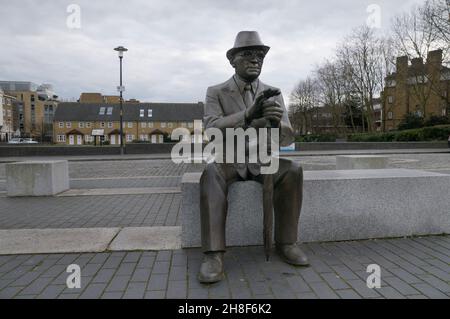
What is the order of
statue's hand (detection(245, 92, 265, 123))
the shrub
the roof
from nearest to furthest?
statue's hand (detection(245, 92, 265, 123)) → the shrub → the roof

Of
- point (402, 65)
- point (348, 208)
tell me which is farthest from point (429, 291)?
point (402, 65)

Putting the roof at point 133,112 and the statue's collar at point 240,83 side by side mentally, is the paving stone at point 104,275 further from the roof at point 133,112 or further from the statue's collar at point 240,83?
the roof at point 133,112

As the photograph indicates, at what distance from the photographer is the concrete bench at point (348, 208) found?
155 inches

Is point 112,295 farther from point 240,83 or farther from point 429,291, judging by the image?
point 429,291

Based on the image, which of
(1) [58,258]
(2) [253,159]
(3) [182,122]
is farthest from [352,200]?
(3) [182,122]

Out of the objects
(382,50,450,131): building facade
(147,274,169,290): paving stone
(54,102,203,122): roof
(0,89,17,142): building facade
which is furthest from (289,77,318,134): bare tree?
(0,89,17,142): building facade

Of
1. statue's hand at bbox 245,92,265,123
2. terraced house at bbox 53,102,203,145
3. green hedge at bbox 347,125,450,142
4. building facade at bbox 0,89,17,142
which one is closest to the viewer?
statue's hand at bbox 245,92,265,123

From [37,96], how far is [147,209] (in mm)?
112064

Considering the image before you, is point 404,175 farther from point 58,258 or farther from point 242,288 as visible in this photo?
point 58,258

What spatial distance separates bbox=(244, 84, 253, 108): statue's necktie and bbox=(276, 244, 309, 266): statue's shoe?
169 cm

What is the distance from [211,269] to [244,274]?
35 cm

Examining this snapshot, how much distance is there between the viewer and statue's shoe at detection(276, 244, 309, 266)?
11.0 feet

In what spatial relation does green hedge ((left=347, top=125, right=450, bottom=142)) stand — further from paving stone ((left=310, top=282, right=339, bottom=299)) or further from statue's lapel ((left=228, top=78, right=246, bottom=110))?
paving stone ((left=310, top=282, right=339, bottom=299))

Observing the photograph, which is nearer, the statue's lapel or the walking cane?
the walking cane
